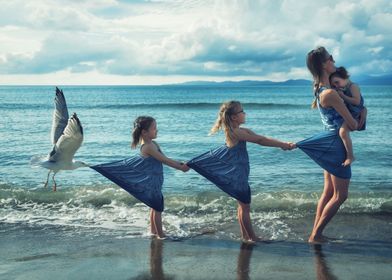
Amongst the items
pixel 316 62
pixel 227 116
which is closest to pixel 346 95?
pixel 316 62

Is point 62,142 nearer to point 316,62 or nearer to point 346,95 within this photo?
point 316,62

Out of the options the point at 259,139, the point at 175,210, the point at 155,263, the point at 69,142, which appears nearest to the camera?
the point at 155,263

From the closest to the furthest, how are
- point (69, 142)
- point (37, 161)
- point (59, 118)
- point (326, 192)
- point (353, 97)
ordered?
point (353, 97) → point (326, 192) → point (69, 142) → point (37, 161) → point (59, 118)

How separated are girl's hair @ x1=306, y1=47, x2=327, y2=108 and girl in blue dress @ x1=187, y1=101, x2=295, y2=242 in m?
0.84

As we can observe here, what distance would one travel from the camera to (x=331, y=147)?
19.2 feet

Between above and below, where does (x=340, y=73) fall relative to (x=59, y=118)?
above

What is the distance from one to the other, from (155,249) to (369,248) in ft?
8.53

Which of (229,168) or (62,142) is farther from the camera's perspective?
(62,142)

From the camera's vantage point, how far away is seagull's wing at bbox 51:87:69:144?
7.06 m

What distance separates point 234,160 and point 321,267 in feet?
5.51

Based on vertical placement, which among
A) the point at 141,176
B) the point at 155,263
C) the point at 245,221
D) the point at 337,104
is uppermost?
the point at 337,104

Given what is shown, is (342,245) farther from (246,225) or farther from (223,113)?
(223,113)

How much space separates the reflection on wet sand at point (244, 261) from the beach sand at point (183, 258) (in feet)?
0.03

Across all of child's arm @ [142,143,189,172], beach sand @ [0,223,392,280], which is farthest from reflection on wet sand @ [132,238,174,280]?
child's arm @ [142,143,189,172]
